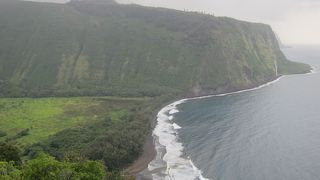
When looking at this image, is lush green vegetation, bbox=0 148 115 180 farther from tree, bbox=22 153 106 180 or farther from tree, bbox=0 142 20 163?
tree, bbox=0 142 20 163

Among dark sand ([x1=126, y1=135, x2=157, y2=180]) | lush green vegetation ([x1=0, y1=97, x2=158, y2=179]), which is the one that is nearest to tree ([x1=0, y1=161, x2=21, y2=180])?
lush green vegetation ([x1=0, y1=97, x2=158, y2=179])

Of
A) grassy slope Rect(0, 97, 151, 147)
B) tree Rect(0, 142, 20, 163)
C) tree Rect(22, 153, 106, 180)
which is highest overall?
tree Rect(22, 153, 106, 180)

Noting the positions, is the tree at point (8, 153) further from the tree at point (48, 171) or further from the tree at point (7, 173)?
the tree at point (48, 171)

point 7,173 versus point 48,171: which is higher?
point 48,171

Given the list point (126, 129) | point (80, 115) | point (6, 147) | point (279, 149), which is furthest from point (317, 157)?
point (80, 115)

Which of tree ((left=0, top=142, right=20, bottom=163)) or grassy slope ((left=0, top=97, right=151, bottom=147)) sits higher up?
tree ((left=0, top=142, right=20, bottom=163))

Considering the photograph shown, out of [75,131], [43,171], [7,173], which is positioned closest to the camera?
[7,173]

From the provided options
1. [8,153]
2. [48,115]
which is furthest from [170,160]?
[48,115]

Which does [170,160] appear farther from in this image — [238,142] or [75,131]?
[75,131]

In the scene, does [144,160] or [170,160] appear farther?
[170,160]
